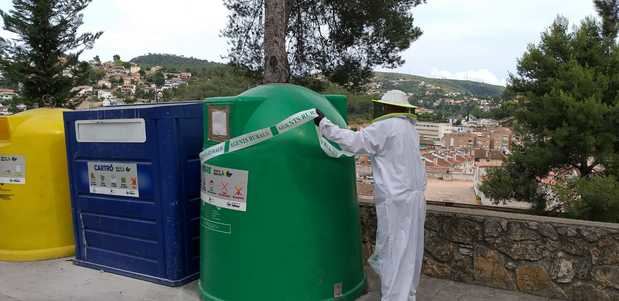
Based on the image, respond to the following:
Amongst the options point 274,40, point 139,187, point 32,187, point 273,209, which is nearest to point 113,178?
point 139,187

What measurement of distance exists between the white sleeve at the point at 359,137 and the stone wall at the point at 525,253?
3.96 feet

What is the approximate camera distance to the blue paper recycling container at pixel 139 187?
3.75m

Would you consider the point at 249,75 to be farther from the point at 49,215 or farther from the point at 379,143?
the point at 379,143

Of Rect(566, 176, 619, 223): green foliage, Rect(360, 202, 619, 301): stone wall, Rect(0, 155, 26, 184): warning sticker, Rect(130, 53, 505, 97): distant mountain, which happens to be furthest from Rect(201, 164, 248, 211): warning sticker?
Rect(130, 53, 505, 97): distant mountain

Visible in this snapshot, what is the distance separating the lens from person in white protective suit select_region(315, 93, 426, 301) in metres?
3.07

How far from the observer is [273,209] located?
123 inches

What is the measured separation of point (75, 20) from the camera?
48.8ft

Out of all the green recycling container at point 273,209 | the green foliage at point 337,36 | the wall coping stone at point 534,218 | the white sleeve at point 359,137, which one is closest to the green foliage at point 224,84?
the green foliage at point 337,36

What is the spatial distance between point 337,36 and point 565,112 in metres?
5.24

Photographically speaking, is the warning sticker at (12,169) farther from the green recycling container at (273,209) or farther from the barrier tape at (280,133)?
the barrier tape at (280,133)

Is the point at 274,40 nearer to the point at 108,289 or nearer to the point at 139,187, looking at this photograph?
the point at 139,187

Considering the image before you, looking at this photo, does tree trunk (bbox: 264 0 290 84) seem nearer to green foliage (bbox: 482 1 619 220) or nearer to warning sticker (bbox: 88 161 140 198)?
warning sticker (bbox: 88 161 140 198)

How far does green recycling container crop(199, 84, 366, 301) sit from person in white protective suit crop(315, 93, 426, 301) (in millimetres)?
270

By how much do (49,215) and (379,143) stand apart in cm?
328
